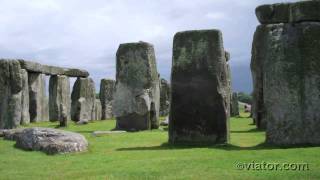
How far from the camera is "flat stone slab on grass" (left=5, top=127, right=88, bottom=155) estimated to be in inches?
537

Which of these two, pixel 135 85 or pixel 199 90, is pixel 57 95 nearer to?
pixel 135 85

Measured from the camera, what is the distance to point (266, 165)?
35.6 ft

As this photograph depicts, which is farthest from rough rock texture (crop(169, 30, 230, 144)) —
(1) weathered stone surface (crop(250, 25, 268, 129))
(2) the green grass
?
(1) weathered stone surface (crop(250, 25, 268, 129))

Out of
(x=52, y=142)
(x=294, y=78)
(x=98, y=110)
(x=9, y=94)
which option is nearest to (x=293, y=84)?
(x=294, y=78)

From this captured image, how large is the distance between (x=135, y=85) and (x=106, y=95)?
1419cm

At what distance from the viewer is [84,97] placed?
3319cm

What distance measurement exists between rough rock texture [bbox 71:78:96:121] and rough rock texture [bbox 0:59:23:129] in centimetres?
1091

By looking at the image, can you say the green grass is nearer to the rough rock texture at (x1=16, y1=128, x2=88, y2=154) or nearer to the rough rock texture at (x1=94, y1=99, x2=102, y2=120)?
the rough rock texture at (x1=16, y1=128, x2=88, y2=154)

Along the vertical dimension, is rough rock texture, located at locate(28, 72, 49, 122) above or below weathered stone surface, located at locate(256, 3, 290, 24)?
below

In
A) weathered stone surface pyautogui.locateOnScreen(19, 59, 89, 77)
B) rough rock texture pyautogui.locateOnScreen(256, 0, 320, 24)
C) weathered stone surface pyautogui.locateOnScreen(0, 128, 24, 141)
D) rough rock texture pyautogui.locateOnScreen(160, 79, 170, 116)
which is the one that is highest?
rough rock texture pyautogui.locateOnScreen(256, 0, 320, 24)

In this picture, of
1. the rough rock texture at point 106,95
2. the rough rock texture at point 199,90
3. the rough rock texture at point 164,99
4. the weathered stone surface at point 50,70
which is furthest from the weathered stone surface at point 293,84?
the rough rock texture at point 106,95

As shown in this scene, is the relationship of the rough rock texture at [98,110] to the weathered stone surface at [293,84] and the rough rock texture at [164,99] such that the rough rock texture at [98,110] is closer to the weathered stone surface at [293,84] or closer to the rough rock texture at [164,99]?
the rough rock texture at [164,99]

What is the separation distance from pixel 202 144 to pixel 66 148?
3888 millimetres

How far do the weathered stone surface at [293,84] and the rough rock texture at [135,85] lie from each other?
9.01 metres
